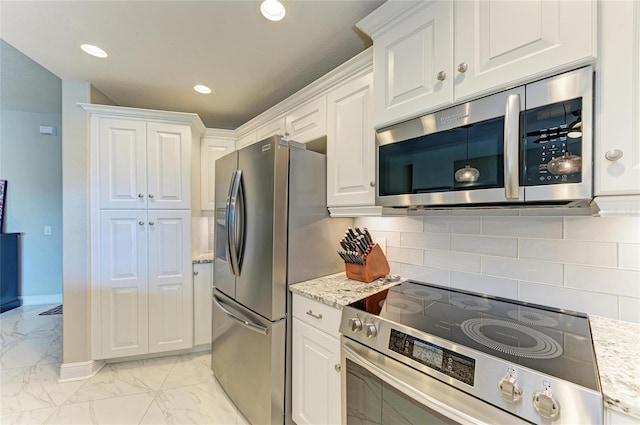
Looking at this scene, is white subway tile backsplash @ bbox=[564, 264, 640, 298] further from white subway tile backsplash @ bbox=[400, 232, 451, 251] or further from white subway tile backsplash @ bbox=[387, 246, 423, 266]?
white subway tile backsplash @ bbox=[387, 246, 423, 266]

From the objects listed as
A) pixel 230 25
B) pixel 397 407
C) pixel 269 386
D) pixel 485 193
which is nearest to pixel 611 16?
pixel 485 193

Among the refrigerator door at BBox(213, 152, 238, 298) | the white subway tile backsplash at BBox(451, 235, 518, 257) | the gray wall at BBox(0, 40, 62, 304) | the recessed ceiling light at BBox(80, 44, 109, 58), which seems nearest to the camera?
the white subway tile backsplash at BBox(451, 235, 518, 257)

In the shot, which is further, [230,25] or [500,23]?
[230,25]

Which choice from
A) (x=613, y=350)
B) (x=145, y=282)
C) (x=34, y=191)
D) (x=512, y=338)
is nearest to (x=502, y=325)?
(x=512, y=338)

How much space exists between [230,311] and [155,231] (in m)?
1.16

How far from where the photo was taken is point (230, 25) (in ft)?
5.10

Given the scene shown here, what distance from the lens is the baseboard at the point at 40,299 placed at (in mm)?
3924

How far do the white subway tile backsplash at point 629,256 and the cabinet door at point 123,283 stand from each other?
307 centimetres

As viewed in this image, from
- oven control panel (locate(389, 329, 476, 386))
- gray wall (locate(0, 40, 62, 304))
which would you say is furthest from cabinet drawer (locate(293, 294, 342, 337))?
gray wall (locate(0, 40, 62, 304))

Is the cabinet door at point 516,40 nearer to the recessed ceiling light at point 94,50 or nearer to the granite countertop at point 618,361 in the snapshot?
the granite countertop at point 618,361

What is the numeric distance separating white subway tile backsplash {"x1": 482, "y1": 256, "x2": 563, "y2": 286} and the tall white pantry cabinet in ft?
7.95

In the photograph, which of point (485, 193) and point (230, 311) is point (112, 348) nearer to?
point (230, 311)

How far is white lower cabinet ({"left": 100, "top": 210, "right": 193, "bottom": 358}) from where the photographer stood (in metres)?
2.33

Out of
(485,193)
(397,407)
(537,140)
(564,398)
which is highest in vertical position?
(537,140)
